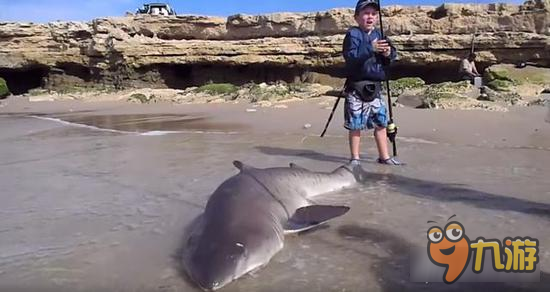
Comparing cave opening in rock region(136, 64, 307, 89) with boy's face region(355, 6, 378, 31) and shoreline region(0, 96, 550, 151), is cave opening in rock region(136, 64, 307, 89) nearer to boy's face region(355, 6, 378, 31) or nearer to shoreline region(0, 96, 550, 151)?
shoreline region(0, 96, 550, 151)

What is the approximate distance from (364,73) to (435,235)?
105 inches

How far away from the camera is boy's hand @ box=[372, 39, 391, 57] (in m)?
5.15

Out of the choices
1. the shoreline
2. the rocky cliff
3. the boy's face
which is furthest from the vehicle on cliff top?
the boy's face

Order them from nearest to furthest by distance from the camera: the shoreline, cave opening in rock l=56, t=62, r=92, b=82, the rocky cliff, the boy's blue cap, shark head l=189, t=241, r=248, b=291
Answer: shark head l=189, t=241, r=248, b=291 → the boy's blue cap → the shoreline → the rocky cliff → cave opening in rock l=56, t=62, r=92, b=82

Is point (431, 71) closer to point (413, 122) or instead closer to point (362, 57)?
point (413, 122)

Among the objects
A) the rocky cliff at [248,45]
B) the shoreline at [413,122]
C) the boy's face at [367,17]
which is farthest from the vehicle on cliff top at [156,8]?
the boy's face at [367,17]

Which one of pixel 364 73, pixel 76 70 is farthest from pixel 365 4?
pixel 76 70

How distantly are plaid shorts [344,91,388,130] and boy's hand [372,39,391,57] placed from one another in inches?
18.8

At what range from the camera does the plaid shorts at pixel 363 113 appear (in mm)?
5441

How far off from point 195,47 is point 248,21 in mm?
2306

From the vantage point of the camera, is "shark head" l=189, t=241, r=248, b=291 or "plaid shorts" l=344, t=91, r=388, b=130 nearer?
"shark head" l=189, t=241, r=248, b=291

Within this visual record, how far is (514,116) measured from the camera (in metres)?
8.41

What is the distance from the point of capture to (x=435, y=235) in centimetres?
303

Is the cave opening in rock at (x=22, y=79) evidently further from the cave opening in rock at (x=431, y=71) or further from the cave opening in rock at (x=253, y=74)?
the cave opening in rock at (x=431, y=71)
